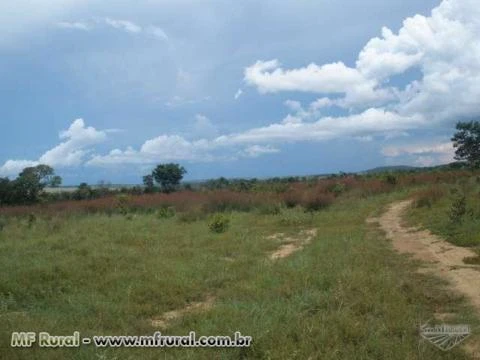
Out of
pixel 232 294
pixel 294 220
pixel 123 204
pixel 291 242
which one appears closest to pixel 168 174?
pixel 123 204

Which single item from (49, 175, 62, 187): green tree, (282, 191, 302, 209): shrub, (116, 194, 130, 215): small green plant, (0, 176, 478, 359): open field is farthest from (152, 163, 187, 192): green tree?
(0, 176, 478, 359): open field

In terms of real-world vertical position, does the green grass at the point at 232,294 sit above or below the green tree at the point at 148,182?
below

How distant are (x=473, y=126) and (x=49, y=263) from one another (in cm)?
4068

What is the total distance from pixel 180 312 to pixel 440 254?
564cm

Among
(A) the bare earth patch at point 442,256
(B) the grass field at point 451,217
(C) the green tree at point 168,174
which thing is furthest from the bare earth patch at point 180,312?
(C) the green tree at point 168,174

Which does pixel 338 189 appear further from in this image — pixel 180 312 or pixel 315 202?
pixel 180 312

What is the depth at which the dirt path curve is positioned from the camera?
7348 millimetres

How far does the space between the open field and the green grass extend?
0.02 metres

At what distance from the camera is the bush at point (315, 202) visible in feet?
71.8

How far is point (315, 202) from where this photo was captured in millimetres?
22047

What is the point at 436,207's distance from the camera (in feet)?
55.9

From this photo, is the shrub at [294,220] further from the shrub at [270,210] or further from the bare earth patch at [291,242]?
the shrub at [270,210]

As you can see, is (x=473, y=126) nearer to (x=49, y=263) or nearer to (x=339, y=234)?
(x=339, y=234)

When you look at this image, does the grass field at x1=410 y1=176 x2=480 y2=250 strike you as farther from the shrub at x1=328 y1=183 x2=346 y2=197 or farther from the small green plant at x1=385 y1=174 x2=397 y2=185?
the small green plant at x1=385 y1=174 x2=397 y2=185
